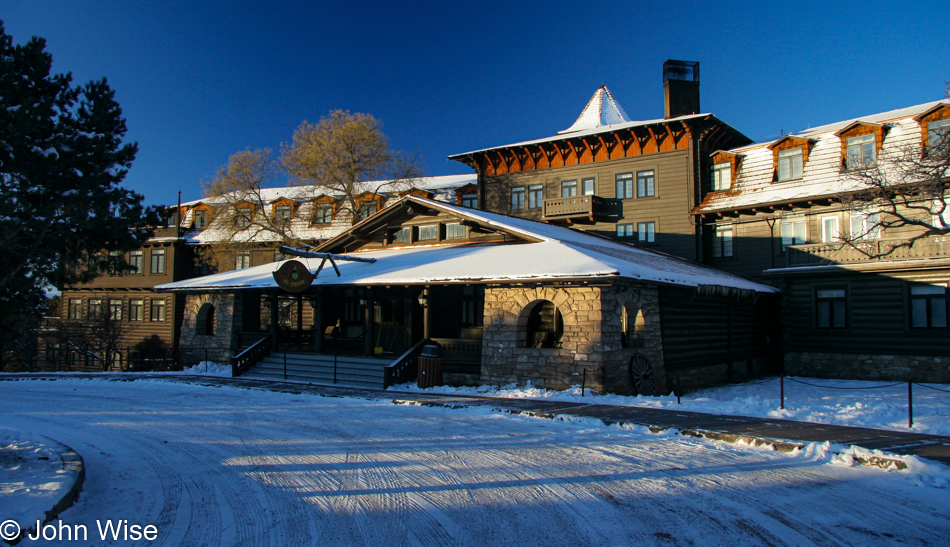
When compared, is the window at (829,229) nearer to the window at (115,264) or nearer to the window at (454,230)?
the window at (454,230)

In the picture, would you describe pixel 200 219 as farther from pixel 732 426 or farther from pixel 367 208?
pixel 732 426

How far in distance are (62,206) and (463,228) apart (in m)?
13.5

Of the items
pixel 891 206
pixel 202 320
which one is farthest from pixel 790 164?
pixel 202 320

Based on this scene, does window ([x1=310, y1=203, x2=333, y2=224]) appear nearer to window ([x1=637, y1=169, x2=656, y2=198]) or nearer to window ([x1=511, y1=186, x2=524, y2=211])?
window ([x1=511, y1=186, x2=524, y2=211])

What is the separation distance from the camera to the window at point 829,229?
932 inches

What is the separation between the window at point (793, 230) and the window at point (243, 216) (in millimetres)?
26974

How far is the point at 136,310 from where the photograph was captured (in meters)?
38.8

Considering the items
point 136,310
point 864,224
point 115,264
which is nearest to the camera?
point 115,264

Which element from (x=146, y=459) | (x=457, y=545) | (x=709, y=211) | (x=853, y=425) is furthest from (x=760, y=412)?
(x=709, y=211)

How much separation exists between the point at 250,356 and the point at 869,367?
22.4 meters

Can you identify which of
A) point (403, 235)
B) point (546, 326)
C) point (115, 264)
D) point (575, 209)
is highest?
point (575, 209)

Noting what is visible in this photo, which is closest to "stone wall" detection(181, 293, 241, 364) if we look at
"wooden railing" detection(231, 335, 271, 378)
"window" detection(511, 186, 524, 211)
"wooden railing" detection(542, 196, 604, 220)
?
"wooden railing" detection(231, 335, 271, 378)

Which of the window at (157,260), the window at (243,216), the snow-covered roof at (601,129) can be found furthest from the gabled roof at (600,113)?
the window at (157,260)

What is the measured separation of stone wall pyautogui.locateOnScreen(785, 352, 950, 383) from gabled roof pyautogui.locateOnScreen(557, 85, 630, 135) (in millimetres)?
16553
